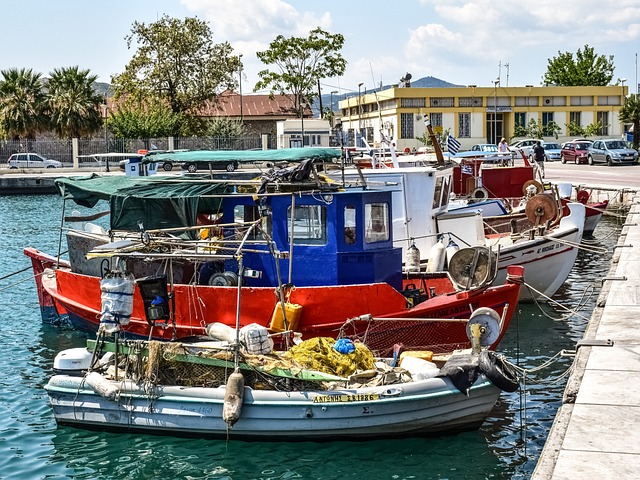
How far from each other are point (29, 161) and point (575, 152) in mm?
34195

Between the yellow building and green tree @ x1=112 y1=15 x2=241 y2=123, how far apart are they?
431 inches

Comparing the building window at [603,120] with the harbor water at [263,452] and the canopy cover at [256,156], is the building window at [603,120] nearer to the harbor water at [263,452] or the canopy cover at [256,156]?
the canopy cover at [256,156]

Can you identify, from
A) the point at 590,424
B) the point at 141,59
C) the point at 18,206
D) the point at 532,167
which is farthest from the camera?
the point at 141,59

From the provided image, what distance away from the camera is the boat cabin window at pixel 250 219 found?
14648 millimetres

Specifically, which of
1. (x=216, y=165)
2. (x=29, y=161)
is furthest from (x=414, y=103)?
(x=216, y=165)

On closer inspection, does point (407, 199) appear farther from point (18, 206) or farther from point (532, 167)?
point (18, 206)

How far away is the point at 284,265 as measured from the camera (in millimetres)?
14555

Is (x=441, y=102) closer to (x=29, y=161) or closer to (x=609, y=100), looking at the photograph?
(x=609, y=100)

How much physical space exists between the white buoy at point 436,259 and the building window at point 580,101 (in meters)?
58.0

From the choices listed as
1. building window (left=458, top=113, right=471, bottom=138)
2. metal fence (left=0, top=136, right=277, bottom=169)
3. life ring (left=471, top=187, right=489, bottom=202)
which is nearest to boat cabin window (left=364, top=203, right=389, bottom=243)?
life ring (left=471, top=187, right=489, bottom=202)

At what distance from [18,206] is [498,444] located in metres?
39.6

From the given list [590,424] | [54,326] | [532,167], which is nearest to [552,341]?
[590,424]

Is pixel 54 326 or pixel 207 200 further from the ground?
pixel 207 200

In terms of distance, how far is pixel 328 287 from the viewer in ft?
45.5
